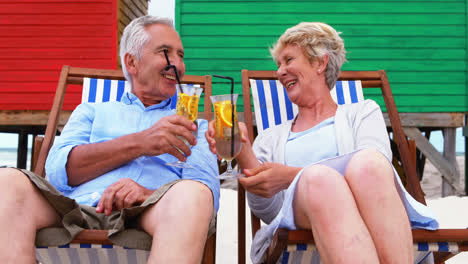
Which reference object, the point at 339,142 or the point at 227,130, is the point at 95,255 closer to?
the point at 227,130

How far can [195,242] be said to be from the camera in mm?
1499

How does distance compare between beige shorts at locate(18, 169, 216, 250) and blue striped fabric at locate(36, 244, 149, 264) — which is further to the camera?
→ blue striped fabric at locate(36, 244, 149, 264)

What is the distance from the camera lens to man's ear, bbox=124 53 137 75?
2363 mm

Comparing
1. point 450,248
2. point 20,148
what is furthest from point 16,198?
point 20,148

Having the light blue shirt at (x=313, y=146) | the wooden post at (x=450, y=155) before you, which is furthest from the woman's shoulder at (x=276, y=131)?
the wooden post at (x=450, y=155)

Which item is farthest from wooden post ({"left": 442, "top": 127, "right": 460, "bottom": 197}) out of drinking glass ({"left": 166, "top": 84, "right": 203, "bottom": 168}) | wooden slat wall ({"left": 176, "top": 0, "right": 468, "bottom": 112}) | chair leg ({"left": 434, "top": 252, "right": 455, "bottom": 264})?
drinking glass ({"left": 166, "top": 84, "right": 203, "bottom": 168})

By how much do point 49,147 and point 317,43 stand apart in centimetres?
150

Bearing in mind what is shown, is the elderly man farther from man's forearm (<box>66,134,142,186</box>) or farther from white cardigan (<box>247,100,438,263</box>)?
white cardigan (<box>247,100,438,263</box>)

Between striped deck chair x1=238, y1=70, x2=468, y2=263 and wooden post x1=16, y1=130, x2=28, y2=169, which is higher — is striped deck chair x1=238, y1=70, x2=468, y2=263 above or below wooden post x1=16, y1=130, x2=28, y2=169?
above

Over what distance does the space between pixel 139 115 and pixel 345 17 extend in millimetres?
5578

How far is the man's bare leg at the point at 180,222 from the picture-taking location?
1454mm

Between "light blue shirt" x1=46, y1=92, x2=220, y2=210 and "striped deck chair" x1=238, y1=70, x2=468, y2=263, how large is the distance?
0.35m

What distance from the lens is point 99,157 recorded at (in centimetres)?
191

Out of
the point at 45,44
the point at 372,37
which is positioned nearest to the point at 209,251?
the point at 372,37
